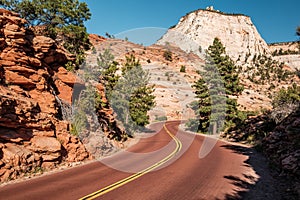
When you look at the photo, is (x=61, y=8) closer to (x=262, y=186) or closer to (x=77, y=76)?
(x=77, y=76)

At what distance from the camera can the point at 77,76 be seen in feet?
58.7

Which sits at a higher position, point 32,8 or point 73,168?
point 32,8

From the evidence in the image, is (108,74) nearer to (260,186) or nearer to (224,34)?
(260,186)

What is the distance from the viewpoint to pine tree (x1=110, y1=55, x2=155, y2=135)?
25000mm

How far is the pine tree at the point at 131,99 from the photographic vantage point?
2500 cm

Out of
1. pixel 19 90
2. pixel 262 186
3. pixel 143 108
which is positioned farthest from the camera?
pixel 143 108

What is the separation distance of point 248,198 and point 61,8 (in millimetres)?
24314

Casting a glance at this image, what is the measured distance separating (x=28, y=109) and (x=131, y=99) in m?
16.4

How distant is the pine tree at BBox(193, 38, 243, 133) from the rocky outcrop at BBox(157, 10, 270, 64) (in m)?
83.7

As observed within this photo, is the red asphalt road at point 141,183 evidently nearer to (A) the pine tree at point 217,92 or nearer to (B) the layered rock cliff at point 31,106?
(B) the layered rock cliff at point 31,106

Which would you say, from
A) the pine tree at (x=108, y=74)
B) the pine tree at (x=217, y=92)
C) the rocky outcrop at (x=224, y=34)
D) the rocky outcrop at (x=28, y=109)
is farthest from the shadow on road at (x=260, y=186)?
the rocky outcrop at (x=224, y=34)

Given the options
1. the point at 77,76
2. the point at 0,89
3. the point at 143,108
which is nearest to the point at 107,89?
the point at 77,76

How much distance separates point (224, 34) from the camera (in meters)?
Answer: 120

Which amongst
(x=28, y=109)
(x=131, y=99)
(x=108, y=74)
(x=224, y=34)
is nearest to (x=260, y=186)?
(x=28, y=109)
